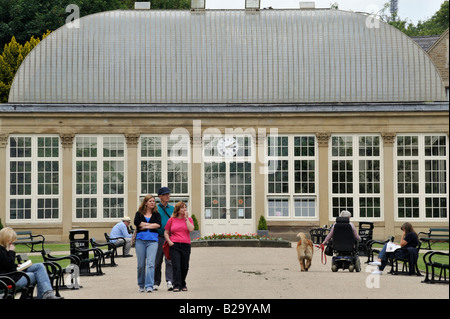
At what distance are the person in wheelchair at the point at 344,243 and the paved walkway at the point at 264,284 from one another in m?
0.25

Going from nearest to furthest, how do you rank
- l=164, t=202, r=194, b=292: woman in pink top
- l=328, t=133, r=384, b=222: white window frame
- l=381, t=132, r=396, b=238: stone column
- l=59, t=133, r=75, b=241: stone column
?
l=164, t=202, r=194, b=292: woman in pink top → l=59, t=133, r=75, b=241: stone column → l=381, t=132, r=396, b=238: stone column → l=328, t=133, r=384, b=222: white window frame

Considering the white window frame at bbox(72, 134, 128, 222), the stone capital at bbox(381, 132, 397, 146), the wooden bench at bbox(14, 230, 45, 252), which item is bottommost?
the wooden bench at bbox(14, 230, 45, 252)

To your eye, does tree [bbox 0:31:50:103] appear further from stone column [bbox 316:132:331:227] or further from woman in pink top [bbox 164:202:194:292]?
woman in pink top [bbox 164:202:194:292]

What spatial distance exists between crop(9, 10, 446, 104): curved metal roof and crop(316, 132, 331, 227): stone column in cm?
221

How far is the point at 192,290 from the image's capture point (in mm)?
17859

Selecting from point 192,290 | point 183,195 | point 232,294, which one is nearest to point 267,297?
point 232,294

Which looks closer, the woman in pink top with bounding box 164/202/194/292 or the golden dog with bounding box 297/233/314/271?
the woman in pink top with bounding box 164/202/194/292

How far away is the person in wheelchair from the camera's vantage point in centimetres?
2219

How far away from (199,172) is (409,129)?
29.8 ft

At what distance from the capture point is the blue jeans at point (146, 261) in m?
17.6

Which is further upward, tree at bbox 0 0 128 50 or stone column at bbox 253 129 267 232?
tree at bbox 0 0 128 50

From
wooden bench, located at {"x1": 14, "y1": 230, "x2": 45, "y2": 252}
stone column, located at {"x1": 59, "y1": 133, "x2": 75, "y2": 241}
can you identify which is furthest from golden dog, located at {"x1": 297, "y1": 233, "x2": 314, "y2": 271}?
stone column, located at {"x1": 59, "y1": 133, "x2": 75, "y2": 241}

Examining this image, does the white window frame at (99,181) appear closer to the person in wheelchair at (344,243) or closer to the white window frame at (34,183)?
the white window frame at (34,183)

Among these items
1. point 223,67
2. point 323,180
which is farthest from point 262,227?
point 223,67
